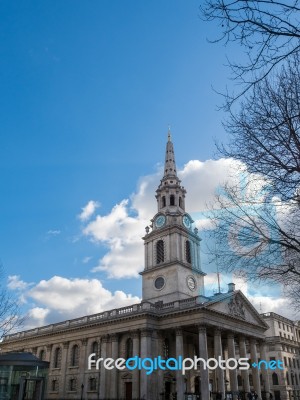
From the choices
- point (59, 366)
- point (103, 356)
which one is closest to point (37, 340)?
point (59, 366)

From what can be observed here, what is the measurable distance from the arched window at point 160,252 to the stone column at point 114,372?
1271cm

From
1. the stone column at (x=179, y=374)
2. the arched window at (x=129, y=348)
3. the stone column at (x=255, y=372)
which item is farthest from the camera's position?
the stone column at (x=255, y=372)

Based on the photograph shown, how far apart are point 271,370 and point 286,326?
1160 centimetres

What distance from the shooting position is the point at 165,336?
42.8 metres

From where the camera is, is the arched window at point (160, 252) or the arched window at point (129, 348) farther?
the arched window at point (160, 252)

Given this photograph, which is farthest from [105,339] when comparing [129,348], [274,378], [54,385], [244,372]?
[274,378]

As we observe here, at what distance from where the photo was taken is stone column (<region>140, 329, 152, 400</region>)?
3747cm

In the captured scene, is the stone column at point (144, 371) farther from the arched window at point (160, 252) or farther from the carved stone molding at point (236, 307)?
the arched window at point (160, 252)

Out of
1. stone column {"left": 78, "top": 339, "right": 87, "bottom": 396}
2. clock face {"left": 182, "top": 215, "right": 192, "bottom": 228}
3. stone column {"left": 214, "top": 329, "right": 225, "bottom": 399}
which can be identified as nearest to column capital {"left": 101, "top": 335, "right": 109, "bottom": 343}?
stone column {"left": 78, "top": 339, "right": 87, "bottom": 396}

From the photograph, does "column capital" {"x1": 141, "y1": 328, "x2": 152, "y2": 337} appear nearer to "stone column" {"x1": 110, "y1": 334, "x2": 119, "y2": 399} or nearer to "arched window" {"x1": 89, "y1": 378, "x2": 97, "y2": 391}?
"stone column" {"x1": 110, "y1": 334, "x2": 119, "y2": 399}

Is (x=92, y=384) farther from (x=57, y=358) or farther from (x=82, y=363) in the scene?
(x=57, y=358)

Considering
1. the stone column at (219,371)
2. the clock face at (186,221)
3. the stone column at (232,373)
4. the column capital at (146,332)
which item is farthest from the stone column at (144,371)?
the clock face at (186,221)

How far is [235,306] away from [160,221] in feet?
52.9

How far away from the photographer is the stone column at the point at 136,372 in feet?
126
